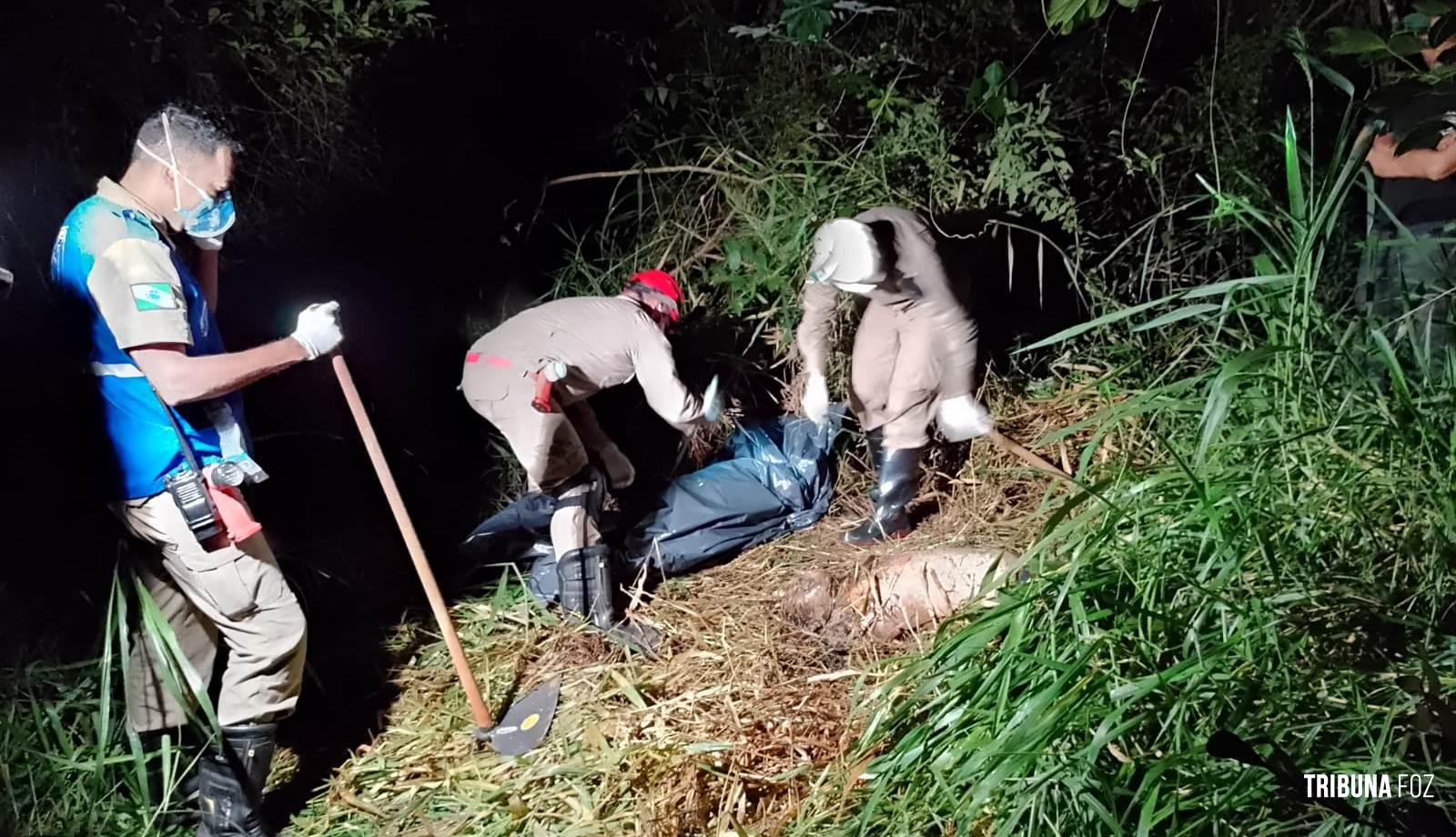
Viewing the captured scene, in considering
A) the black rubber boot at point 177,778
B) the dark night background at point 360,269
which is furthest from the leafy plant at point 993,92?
the black rubber boot at point 177,778

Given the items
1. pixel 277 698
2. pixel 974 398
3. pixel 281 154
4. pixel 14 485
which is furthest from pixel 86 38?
pixel 974 398

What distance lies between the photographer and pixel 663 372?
2.80m

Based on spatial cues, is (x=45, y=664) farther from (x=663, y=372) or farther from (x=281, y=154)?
(x=663, y=372)

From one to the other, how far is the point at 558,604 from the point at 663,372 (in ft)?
2.47

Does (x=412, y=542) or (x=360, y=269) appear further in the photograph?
(x=360, y=269)

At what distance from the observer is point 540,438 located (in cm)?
278

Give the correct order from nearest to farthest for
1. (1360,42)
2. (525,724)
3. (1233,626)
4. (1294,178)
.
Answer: (1360,42) < (1233,626) < (1294,178) < (525,724)

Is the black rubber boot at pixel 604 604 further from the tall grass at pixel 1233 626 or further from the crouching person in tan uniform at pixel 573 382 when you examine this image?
the tall grass at pixel 1233 626

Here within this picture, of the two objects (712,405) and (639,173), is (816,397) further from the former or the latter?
(639,173)

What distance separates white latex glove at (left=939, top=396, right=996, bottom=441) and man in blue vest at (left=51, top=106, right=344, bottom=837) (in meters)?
1.57

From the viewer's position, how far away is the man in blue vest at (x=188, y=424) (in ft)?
6.62

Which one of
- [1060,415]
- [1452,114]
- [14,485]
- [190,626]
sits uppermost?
[1452,114]

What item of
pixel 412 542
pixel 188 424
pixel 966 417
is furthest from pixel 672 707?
pixel 188 424

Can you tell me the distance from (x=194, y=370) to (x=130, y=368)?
14cm
